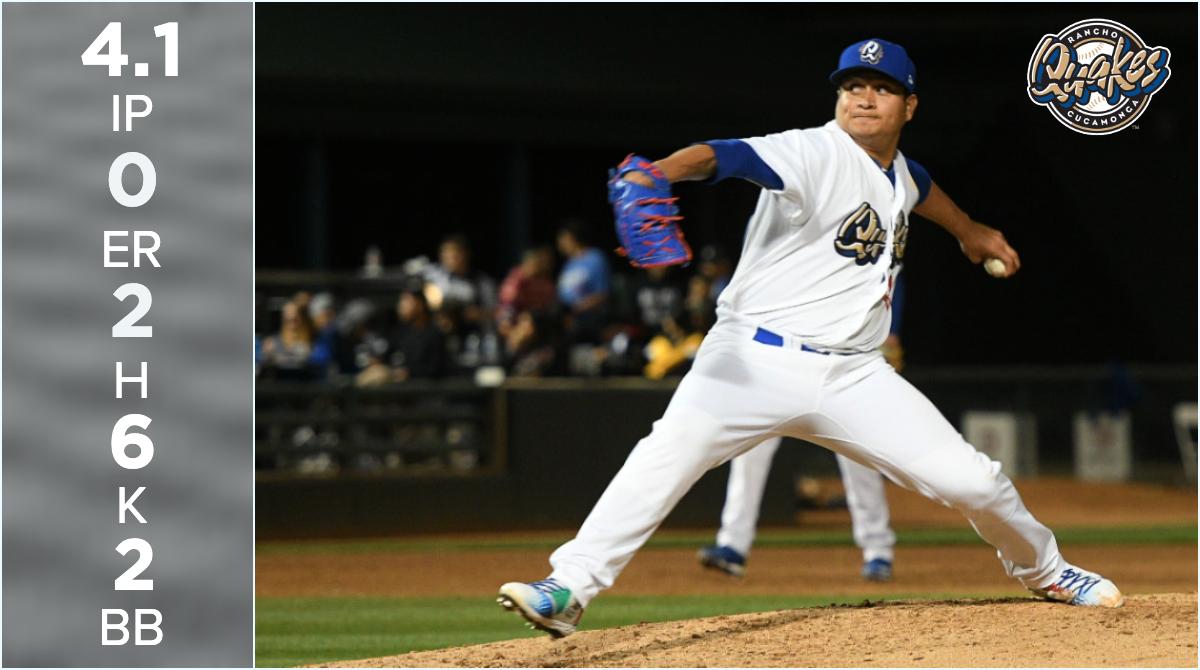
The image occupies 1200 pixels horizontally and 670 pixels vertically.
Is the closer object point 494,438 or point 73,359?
point 73,359

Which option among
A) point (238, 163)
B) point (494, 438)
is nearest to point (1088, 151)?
point (494, 438)

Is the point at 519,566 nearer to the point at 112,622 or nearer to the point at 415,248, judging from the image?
the point at 112,622

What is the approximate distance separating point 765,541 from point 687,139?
31.1 feet

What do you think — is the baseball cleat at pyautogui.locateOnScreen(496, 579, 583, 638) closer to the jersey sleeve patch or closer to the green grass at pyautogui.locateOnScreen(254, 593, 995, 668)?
the jersey sleeve patch

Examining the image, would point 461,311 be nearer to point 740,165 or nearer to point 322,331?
point 322,331

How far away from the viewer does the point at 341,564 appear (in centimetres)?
965

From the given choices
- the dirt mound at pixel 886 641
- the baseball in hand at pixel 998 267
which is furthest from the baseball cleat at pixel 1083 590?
the baseball in hand at pixel 998 267

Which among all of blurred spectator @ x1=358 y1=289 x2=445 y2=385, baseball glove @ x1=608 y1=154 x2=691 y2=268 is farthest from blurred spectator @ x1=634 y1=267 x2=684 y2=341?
baseball glove @ x1=608 y1=154 x2=691 y2=268

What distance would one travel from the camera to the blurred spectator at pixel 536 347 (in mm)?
12586

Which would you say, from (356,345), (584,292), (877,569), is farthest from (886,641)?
(356,345)

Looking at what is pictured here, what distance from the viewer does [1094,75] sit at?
16.8 ft

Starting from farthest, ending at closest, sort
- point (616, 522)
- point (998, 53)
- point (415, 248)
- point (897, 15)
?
point (415, 248) → point (998, 53) → point (897, 15) → point (616, 522)

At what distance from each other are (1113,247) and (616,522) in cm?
1501

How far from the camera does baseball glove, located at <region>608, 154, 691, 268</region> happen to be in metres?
4.11
